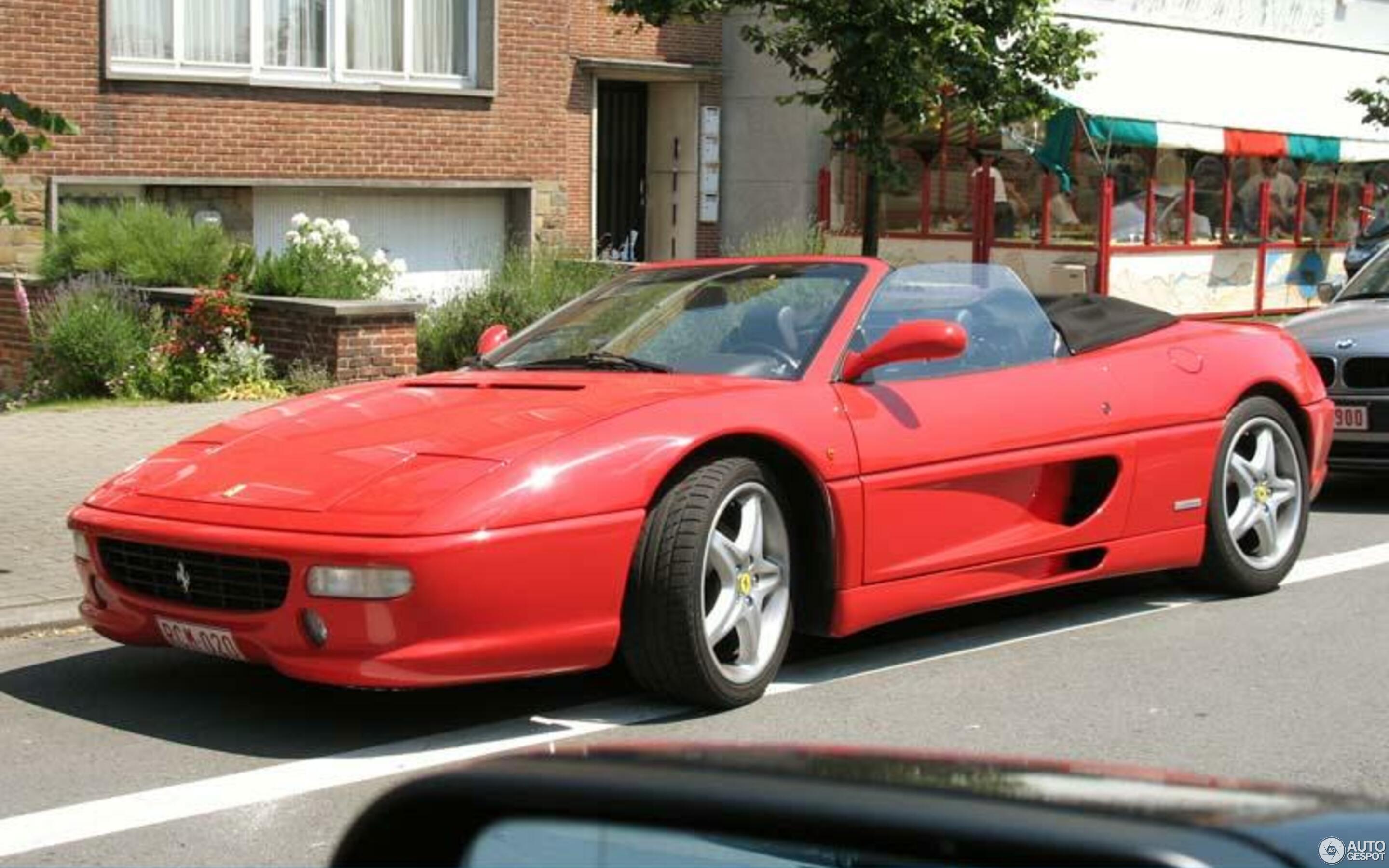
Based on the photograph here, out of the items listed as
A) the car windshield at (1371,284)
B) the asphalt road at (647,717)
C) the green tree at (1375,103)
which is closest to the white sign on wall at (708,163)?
the green tree at (1375,103)

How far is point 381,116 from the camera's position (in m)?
20.2

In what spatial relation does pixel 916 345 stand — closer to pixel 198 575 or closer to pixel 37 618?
pixel 198 575

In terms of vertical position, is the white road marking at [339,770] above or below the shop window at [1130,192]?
below

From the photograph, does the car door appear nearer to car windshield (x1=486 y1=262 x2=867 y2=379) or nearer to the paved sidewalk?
car windshield (x1=486 y1=262 x2=867 y2=379)

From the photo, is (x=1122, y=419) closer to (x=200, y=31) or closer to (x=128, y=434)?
(x=128, y=434)

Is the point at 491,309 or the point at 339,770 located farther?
the point at 491,309

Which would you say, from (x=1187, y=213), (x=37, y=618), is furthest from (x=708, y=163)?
(x=37, y=618)

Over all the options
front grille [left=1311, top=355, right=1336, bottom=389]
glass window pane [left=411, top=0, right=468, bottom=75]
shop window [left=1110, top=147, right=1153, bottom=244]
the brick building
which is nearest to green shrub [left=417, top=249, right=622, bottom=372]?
the brick building

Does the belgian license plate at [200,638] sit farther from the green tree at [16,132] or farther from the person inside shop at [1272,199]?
the person inside shop at [1272,199]

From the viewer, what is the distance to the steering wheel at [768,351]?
21.9ft

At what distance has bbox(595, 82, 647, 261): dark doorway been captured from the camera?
79.4ft

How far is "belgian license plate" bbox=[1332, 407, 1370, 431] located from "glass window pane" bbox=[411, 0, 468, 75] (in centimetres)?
1275

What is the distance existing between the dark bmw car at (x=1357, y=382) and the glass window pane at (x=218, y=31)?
11.9 m

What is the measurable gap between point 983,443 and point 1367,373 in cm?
440
